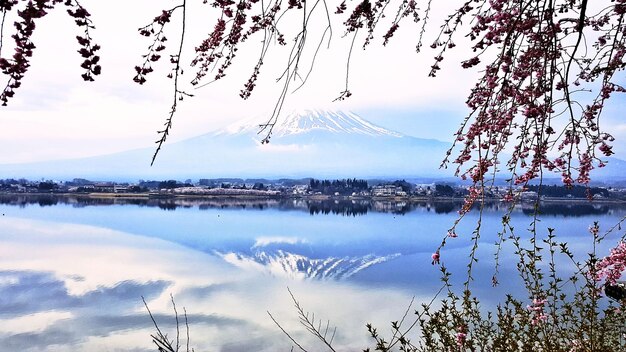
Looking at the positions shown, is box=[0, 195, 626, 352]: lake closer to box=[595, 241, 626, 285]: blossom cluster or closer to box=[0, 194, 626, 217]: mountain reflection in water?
box=[595, 241, 626, 285]: blossom cluster

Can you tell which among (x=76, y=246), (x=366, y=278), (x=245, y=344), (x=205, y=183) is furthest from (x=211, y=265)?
(x=205, y=183)

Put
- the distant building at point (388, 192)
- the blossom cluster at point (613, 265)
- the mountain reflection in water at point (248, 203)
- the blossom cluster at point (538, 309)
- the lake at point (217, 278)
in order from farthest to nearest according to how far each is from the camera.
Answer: the distant building at point (388, 192) → the mountain reflection in water at point (248, 203) → the lake at point (217, 278) → the blossom cluster at point (538, 309) → the blossom cluster at point (613, 265)

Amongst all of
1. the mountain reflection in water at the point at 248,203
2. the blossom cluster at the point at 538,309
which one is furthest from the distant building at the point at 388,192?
the blossom cluster at the point at 538,309

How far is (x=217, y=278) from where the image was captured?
21.0 m

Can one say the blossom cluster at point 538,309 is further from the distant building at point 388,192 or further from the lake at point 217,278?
the distant building at point 388,192

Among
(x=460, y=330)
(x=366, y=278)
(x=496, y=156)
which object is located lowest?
(x=366, y=278)

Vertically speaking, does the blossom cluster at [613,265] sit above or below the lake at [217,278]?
above

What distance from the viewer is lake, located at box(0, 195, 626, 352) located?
13.4m

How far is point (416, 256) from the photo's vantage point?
88.9 ft

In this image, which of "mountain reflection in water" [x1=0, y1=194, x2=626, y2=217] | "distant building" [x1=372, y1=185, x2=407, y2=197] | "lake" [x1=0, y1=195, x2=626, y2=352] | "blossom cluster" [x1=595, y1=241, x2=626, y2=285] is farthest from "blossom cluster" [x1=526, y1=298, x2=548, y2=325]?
"distant building" [x1=372, y1=185, x2=407, y2=197]

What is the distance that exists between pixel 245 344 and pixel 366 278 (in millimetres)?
10471

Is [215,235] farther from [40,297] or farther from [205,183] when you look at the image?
[205,183]

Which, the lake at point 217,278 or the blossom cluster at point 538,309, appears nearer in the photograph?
the blossom cluster at point 538,309

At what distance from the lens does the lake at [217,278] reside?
13.4 metres
